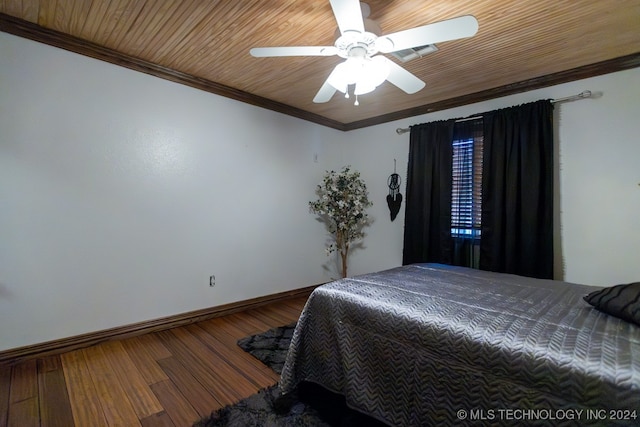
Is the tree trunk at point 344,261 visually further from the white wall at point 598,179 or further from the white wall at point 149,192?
the white wall at point 598,179

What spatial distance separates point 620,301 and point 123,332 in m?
3.43

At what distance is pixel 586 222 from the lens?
2588 millimetres

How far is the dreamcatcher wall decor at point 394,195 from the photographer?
3.84 meters

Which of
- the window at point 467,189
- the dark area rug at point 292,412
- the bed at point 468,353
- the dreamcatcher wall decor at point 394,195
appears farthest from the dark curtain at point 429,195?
the dark area rug at point 292,412

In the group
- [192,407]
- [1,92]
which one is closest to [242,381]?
[192,407]

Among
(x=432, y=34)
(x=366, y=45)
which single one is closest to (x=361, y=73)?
(x=366, y=45)

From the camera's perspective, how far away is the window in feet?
10.3

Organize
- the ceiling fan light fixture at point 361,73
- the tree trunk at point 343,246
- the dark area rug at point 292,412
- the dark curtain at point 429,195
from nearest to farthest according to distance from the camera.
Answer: the dark area rug at point 292,412 < the ceiling fan light fixture at point 361,73 < the dark curtain at point 429,195 < the tree trunk at point 343,246

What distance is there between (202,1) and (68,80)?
138cm

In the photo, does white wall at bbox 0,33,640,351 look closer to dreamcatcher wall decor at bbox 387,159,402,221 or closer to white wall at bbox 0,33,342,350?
white wall at bbox 0,33,342,350

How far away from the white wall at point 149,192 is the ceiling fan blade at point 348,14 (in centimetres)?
207

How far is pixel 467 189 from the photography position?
10.6 feet

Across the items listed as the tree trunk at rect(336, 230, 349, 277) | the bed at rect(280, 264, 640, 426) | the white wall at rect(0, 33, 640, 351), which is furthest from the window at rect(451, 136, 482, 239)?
the tree trunk at rect(336, 230, 349, 277)

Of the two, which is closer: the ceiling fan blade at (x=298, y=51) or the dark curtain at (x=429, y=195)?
the ceiling fan blade at (x=298, y=51)
